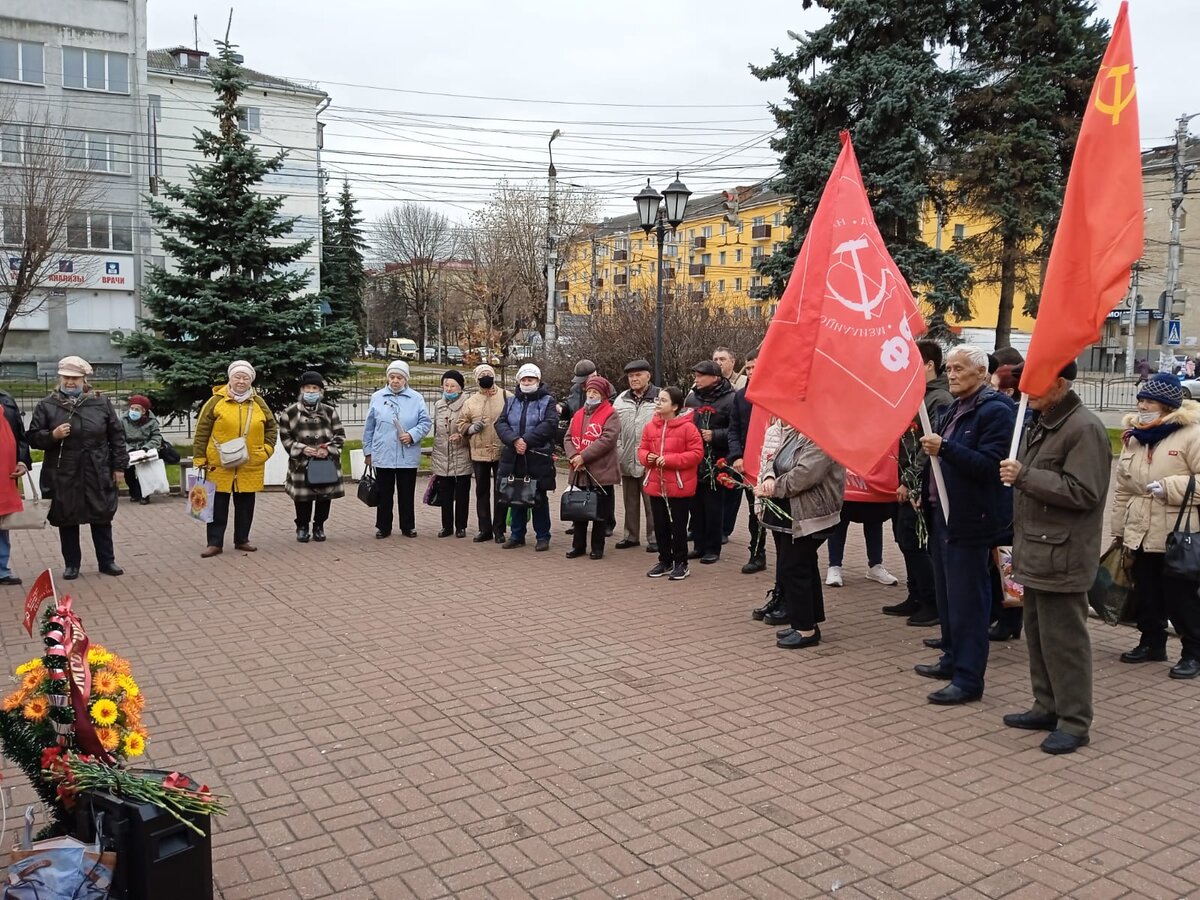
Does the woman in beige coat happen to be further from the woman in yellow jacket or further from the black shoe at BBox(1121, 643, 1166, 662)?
the woman in yellow jacket

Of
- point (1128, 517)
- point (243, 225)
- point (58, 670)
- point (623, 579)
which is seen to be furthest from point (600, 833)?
point (243, 225)

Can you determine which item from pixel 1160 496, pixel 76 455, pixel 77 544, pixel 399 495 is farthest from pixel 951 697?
pixel 77 544

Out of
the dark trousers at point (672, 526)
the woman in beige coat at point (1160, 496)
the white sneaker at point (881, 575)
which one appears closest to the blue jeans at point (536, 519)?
the dark trousers at point (672, 526)

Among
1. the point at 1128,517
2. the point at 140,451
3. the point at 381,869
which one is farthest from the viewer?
the point at 140,451

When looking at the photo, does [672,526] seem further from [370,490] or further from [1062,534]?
[1062,534]

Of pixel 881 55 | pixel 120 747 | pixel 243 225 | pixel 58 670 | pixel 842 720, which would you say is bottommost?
pixel 842 720

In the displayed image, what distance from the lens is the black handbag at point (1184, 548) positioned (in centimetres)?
611

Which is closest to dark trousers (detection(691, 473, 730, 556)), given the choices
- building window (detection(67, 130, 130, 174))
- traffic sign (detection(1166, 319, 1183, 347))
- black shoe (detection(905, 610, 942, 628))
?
black shoe (detection(905, 610, 942, 628))

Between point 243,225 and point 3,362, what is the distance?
2858 centimetres

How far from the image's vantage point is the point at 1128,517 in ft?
21.3

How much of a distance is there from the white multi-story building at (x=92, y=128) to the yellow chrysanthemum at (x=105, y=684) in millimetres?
41655

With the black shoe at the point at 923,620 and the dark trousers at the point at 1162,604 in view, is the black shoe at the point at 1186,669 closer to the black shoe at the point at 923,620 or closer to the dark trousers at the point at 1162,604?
the dark trousers at the point at 1162,604

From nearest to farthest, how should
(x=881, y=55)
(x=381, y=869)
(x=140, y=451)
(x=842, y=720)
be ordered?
(x=381, y=869) → (x=842, y=720) → (x=140, y=451) → (x=881, y=55)

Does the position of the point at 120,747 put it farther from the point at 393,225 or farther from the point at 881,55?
the point at 393,225
